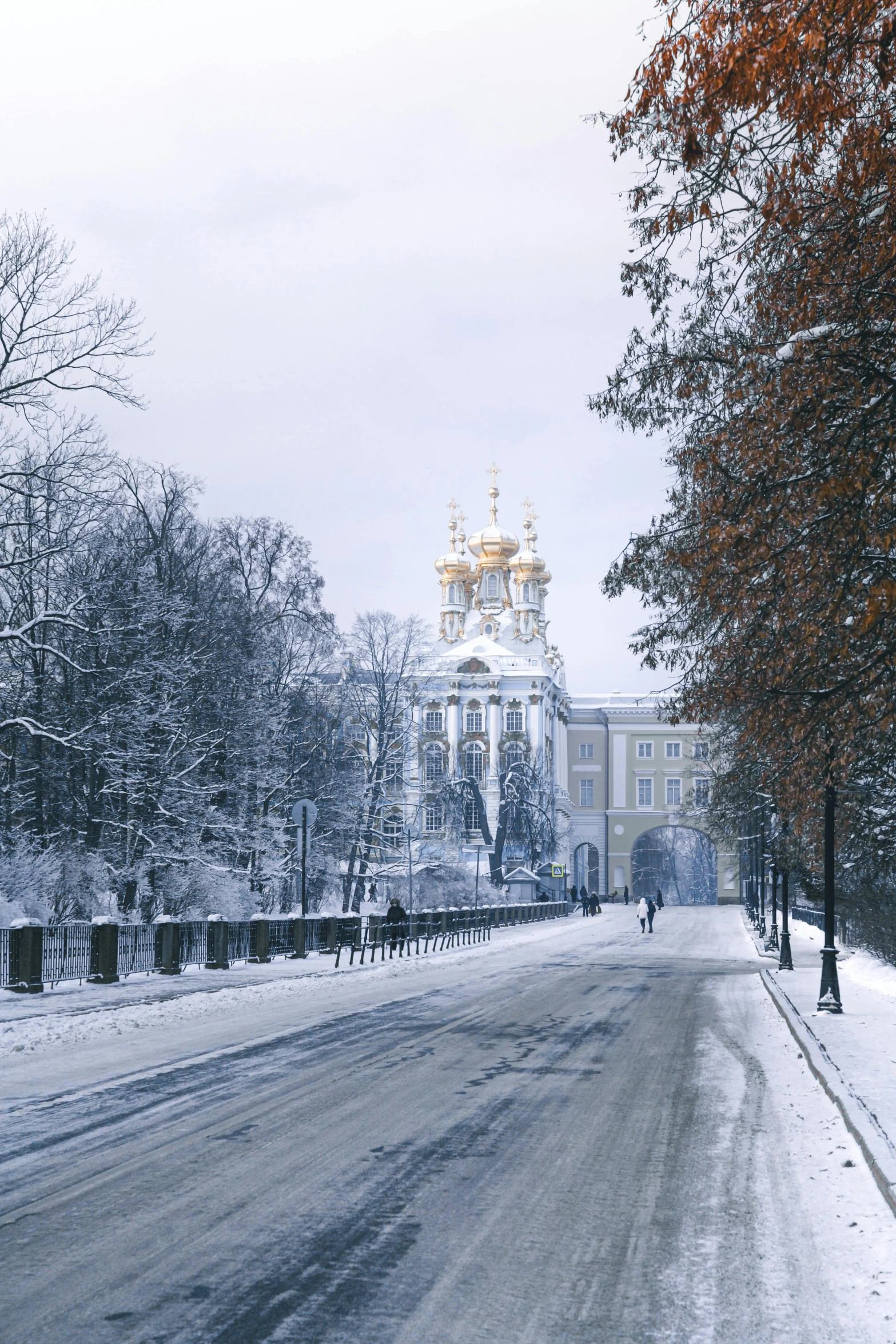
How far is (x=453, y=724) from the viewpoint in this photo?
104812 millimetres

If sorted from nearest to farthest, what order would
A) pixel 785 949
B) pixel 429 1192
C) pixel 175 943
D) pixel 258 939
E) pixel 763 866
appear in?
1. pixel 429 1192
2. pixel 175 943
3. pixel 785 949
4. pixel 258 939
5. pixel 763 866

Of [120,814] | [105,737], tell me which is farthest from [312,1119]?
[120,814]

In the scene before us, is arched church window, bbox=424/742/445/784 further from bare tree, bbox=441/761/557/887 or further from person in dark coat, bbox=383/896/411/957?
person in dark coat, bbox=383/896/411/957

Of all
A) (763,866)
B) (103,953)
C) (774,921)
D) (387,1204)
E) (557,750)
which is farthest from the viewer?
(557,750)

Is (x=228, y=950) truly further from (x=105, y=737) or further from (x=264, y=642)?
(x=264, y=642)

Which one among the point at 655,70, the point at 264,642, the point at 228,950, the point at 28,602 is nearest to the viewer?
the point at 655,70

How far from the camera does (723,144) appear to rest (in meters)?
9.52

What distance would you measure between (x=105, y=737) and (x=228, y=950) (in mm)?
5872

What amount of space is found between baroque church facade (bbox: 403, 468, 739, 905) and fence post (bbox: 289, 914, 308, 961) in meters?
71.5

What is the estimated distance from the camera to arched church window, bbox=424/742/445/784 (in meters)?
103

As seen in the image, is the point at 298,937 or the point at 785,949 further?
the point at 298,937

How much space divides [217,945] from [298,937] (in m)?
4.32

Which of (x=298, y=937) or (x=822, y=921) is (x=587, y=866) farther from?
(x=298, y=937)

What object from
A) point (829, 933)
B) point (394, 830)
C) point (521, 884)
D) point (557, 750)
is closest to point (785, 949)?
point (829, 933)
